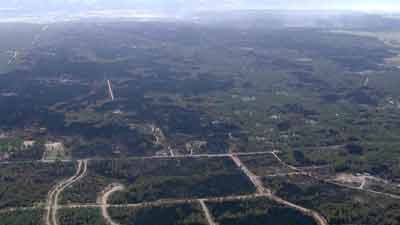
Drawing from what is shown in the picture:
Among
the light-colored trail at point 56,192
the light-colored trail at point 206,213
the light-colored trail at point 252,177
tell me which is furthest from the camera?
the light-colored trail at point 252,177

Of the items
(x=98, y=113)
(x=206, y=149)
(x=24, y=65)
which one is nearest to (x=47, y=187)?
(x=206, y=149)

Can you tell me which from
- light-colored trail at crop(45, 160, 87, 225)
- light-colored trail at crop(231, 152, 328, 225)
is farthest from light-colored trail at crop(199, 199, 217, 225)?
light-colored trail at crop(45, 160, 87, 225)

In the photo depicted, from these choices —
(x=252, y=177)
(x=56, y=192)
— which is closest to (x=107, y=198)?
(x=56, y=192)

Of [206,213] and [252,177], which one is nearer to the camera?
[206,213]

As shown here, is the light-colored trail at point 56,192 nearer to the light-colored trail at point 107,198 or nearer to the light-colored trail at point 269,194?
the light-colored trail at point 107,198

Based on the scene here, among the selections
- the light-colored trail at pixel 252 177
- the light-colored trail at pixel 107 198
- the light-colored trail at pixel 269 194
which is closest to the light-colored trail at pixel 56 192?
the light-colored trail at pixel 107 198

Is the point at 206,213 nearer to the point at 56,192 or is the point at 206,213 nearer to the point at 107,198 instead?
the point at 107,198
